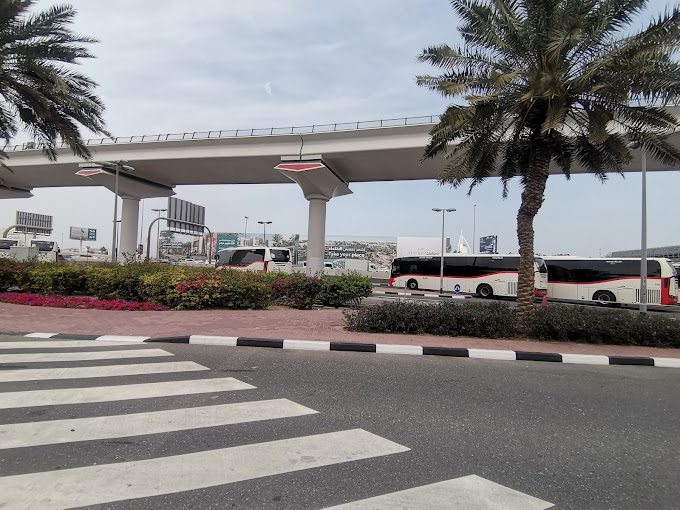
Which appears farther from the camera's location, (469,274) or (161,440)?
(469,274)

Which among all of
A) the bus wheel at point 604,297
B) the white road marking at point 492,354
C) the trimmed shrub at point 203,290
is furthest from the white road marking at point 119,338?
the bus wheel at point 604,297

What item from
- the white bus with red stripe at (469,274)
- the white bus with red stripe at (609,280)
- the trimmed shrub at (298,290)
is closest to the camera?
the trimmed shrub at (298,290)

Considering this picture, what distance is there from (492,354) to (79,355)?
725cm

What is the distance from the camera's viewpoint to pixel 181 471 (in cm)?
298

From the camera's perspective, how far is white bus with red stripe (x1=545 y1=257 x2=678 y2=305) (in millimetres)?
19719

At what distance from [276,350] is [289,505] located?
482cm

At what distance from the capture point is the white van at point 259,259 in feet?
89.4

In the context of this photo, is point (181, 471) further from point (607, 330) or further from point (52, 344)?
point (607, 330)

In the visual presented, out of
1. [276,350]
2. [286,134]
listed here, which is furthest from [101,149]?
[276,350]

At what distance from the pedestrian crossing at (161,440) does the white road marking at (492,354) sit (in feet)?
14.0

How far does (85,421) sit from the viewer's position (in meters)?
3.84

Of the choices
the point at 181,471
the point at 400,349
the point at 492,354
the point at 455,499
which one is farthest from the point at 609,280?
the point at 181,471

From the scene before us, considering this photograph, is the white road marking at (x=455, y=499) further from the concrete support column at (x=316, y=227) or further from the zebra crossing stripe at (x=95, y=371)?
the concrete support column at (x=316, y=227)

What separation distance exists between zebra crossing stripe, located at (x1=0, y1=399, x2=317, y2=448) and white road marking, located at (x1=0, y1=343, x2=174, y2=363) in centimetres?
269
